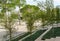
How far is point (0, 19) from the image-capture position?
6.55 meters

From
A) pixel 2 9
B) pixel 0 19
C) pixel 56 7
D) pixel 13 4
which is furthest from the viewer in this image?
pixel 56 7

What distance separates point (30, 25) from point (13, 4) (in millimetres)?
1074

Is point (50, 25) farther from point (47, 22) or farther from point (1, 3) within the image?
point (1, 3)

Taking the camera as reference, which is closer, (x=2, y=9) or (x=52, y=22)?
(x=2, y=9)

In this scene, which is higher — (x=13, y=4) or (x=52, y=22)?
(x=13, y=4)

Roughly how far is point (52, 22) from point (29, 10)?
2.36 metres

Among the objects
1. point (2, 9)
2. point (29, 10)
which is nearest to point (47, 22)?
point (29, 10)

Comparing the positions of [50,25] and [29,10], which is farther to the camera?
[50,25]

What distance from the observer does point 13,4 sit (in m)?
7.76

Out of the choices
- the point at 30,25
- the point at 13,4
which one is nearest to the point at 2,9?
the point at 13,4

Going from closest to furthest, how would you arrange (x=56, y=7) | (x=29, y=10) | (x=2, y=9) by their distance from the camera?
(x=2, y=9), (x=29, y=10), (x=56, y=7)

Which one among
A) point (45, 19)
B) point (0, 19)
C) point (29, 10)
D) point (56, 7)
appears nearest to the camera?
point (0, 19)

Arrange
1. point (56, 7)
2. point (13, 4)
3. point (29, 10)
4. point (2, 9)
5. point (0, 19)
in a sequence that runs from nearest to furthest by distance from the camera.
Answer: point (0, 19), point (2, 9), point (13, 4), point (29, 10), point (56, 7)

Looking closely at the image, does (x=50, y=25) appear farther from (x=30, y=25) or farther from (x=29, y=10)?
(x=30, y=25)
